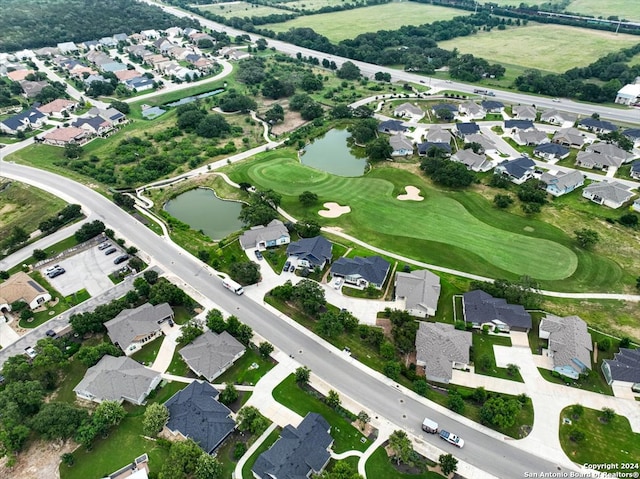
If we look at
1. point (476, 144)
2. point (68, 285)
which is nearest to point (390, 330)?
point (68, 285)

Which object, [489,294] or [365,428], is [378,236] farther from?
[365,428]

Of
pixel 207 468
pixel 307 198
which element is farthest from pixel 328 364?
pixel 307 198

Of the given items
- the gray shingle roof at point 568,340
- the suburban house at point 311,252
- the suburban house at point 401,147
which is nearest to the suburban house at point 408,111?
the suburban house at point 401,147

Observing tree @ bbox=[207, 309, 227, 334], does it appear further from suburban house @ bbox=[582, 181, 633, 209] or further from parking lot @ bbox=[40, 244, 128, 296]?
suburban house @ bbox=[582, 181, 633, 209]

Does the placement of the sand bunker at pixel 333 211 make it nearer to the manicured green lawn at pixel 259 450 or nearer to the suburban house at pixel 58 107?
the manicured green lawn at pixel 259 450

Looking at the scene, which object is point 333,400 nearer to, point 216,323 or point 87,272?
point 216,323
